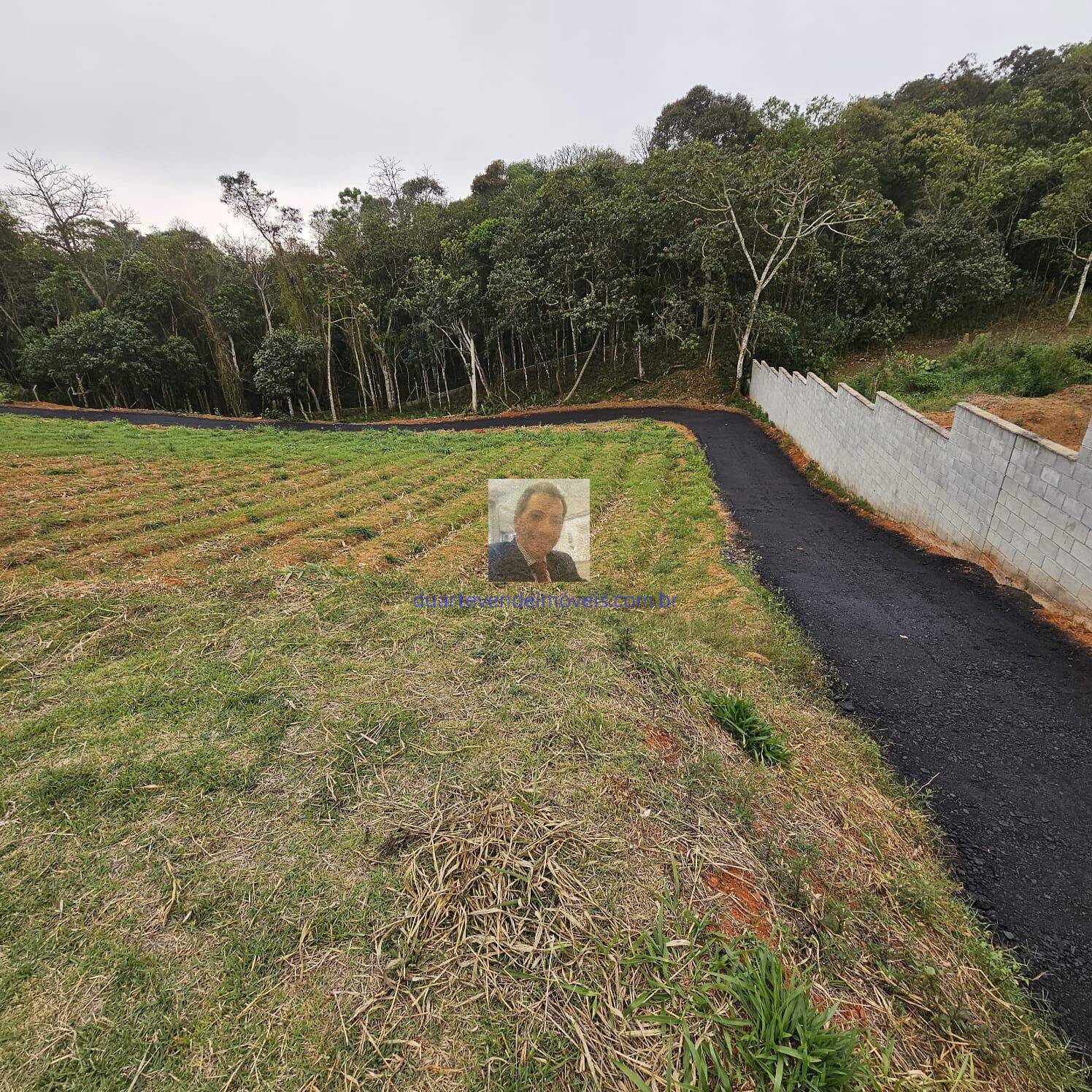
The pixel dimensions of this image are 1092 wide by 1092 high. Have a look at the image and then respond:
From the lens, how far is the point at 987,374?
10.6 metres

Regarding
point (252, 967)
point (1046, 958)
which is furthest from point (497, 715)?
point (1046, 958)

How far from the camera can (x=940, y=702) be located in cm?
388

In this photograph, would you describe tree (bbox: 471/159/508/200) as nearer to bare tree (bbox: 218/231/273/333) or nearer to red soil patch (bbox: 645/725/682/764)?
bare tree (bbox: 218/231/273/333)

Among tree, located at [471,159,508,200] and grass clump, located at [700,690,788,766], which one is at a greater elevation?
tree, located at [471,159,508,200]

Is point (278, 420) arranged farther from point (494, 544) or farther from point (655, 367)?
point (494, 544)

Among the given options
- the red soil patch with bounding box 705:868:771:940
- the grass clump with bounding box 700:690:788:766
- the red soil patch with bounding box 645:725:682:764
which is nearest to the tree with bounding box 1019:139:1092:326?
the grass clump with bounding box 700:690:788:766

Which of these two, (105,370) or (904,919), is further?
(105,370)

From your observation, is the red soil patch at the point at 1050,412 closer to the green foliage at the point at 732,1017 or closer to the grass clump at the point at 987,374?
the grass clump at the point at 987,374

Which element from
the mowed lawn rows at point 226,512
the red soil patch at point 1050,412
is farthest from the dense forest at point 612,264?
the mowed lawn rows at point 226,512

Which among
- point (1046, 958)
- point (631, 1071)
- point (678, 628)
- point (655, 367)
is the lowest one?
point (1046, 958)

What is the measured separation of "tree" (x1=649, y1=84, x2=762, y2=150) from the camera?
87.5ft

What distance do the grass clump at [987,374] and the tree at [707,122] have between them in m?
20.6

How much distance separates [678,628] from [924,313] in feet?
75.4

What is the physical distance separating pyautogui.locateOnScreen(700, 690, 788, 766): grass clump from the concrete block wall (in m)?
4.03
